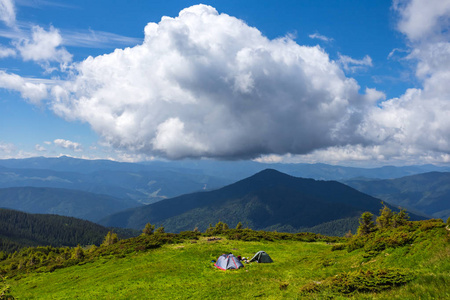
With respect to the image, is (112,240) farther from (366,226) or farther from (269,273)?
(366,226)

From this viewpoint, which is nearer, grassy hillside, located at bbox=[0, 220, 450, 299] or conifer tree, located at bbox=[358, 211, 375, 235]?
grassy hillside, located at bbox=[0, 220, 450, 299]

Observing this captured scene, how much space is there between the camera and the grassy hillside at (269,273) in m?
13.1

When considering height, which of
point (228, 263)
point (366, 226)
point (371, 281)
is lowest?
point (366, 226)

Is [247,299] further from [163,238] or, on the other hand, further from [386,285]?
[163,238]

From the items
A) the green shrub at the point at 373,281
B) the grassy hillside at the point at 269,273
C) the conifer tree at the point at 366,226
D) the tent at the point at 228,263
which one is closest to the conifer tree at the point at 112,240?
the grassy hillside at the point at 269,273

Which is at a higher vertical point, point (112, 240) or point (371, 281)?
point (371, 281)

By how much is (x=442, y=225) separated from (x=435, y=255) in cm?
681

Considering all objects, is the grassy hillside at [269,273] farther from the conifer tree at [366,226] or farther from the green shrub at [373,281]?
the conifer tree at [366,226]

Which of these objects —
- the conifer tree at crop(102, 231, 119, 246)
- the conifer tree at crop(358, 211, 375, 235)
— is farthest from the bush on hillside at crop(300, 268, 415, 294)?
the conifer tree at crop(102, 231, 119, 246)

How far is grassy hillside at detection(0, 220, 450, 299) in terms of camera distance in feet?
43.0

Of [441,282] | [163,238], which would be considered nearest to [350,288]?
[441,282]

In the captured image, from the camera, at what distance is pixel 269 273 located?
1077 inches

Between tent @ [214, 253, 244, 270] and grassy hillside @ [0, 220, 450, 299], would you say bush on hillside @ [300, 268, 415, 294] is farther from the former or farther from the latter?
tent @ [214, 253, 244, 270]

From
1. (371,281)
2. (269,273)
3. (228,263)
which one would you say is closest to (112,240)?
(228,263)
